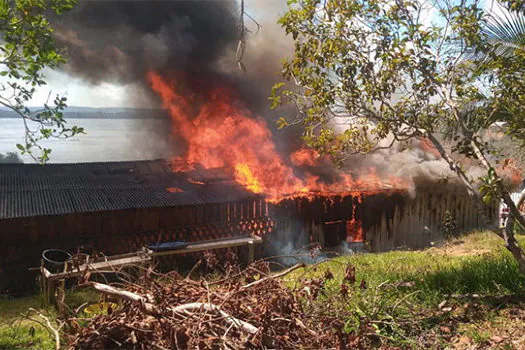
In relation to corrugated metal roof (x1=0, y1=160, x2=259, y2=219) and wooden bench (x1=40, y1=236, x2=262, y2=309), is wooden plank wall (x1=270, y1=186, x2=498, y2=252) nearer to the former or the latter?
corrugated metal roof (x1=0, y1=160, x2=259, y2=219)

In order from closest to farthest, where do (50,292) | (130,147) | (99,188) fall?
(50,292)
(99,188)
(130,147)

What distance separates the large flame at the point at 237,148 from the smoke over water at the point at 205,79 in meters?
0.05

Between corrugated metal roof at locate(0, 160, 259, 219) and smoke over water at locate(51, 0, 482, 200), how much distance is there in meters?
2.61

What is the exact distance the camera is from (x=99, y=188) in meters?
13.7

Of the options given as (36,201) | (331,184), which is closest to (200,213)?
(36,201)

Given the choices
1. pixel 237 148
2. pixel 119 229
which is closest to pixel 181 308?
pixel 119 229

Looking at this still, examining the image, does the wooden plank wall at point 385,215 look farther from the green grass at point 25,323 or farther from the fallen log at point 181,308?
the fallen log at point 181,308

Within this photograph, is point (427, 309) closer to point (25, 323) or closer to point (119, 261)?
point (119, 261)

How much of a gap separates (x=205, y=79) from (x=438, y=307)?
16.6 m

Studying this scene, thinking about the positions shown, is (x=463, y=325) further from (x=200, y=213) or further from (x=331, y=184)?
(x=331, y=184)

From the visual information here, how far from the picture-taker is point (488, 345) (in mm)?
5305

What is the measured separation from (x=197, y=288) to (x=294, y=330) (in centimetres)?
120

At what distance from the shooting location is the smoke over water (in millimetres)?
18984

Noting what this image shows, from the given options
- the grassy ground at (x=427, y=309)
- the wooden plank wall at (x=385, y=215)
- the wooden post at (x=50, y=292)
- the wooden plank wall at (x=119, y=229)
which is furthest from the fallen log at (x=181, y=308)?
the wooden plank wall at (x=385, y=215)
